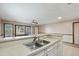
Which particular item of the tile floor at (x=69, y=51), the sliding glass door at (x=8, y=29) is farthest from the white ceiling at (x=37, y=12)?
the tile floor at (x=69, y=51)

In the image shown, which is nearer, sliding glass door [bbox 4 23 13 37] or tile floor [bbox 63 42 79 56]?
sliding glass door [bbox 4 23 13 37]

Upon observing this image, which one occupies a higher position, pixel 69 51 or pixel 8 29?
pixel 8 29

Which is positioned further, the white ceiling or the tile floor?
the tile floor

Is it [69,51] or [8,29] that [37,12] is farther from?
[69,51]

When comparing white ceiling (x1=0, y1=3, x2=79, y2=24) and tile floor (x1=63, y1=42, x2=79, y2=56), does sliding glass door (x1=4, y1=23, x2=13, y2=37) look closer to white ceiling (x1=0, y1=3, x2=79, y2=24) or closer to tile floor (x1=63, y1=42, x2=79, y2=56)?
white ceiling (x1=0, y1=3, x2=79, y2=24)

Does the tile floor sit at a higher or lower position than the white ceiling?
lower

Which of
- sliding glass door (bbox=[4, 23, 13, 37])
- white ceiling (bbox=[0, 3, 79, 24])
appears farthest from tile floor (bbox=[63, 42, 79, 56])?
sliding glass door (bbox=[4, 23, 13, 37])

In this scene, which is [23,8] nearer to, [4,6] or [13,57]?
[4,6]

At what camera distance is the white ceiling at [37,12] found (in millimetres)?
974

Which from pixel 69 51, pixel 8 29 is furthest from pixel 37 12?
pixel 69 51

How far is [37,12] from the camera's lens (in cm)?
109

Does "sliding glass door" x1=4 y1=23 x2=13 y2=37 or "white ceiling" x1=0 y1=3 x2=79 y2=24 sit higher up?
"white ceiling" x1=0 y1=3 x2=79 y2=24

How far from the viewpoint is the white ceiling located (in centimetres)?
97

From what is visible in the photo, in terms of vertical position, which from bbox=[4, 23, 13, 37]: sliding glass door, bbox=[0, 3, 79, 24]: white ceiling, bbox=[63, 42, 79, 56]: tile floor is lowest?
bbox=[63, 42, 79, 56]: tile floor
